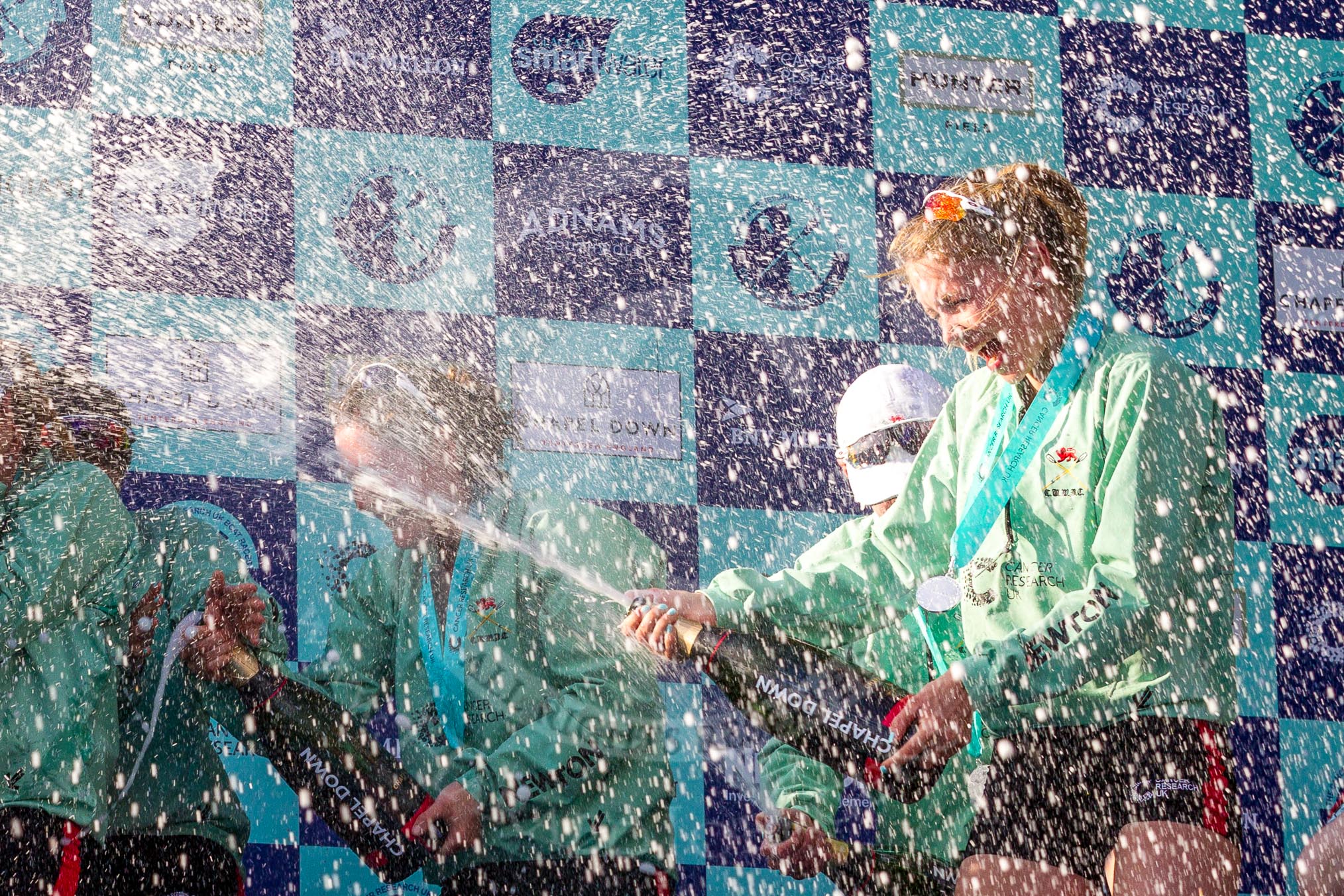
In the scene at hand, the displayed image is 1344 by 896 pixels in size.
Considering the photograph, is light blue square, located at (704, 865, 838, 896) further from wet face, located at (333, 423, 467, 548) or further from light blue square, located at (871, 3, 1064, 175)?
light blue square, located at (871, 3, 1064, 175)

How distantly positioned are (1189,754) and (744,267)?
2.33 meters

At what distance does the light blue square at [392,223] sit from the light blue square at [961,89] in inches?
52.5

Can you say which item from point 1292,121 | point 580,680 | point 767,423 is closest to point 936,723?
point 580,680

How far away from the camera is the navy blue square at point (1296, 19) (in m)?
5.55

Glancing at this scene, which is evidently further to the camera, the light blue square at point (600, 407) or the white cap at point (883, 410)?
the light blue square at point (600, 407)

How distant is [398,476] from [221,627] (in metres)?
0.66

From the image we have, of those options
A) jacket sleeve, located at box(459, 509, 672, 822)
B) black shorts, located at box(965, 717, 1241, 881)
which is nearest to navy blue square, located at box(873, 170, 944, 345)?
jacket sleeve, located at box(459, 509, 672, 822)

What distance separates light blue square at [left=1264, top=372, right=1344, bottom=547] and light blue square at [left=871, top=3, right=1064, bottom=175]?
3.40 ft

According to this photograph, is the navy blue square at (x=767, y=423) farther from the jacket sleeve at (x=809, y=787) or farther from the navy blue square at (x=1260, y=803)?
the navy blue square at (x=1260, y=803)

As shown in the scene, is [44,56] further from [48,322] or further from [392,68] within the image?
[392,68]

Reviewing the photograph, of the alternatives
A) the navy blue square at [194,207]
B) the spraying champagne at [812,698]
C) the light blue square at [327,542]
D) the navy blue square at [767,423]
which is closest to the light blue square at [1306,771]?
the navy blue square at [767,423]

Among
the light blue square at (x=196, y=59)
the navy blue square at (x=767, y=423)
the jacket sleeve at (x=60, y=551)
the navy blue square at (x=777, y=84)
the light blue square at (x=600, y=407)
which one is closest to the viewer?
the jacket sleeve at (x=60, y=551)

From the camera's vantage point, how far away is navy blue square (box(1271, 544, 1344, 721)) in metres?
5.04

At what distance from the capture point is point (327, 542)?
4.57 metres
